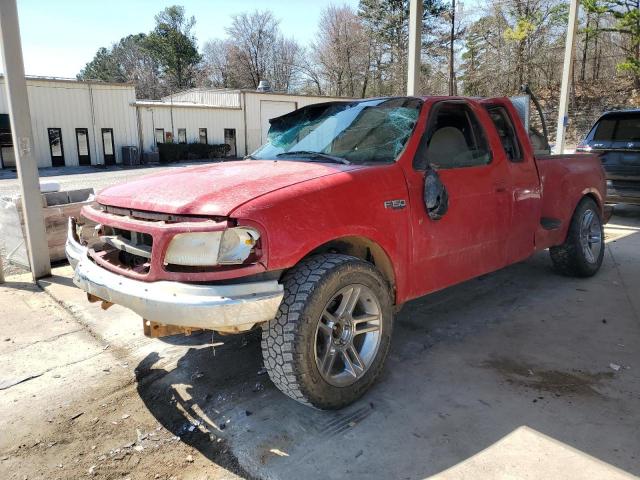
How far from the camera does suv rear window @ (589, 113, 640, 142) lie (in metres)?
8.84

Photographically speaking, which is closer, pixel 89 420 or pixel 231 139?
pixel 89 420

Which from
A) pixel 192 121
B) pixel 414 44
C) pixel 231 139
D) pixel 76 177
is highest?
pixel 414 44

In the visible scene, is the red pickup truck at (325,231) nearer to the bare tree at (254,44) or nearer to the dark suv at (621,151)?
the dark suv at (621,151)

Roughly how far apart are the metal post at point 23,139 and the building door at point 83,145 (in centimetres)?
2559

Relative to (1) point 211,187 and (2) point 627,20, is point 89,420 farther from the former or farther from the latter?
(2) point 627,20

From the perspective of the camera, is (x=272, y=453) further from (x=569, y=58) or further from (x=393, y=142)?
(x=569, y=58)

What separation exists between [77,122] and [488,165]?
29.1 meters

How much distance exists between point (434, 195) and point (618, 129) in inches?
289

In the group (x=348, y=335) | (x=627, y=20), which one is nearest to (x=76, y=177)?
(x=348, y=335)

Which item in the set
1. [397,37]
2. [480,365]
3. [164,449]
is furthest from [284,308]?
[397,37]

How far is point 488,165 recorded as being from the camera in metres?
4.14

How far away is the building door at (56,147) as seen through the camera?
1091 inches

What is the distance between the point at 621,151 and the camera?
888 cm

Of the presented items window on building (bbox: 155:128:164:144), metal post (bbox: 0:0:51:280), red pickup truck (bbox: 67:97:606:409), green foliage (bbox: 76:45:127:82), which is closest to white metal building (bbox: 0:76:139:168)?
window on building (bbox: 155:128:164:144)
